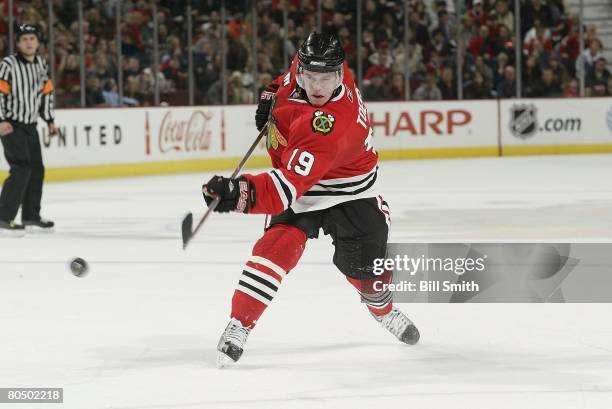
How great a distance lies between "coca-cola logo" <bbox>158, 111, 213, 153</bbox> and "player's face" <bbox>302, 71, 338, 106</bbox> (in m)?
9.38

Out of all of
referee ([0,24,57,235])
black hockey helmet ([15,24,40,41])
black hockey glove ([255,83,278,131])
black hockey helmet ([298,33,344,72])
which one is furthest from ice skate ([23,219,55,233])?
black hockey helmet ([298,33,344,72])

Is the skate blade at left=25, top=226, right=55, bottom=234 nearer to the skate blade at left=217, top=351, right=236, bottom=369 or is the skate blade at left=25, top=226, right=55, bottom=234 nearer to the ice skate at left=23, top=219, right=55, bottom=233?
the ice skate at left=23, top=219, right=55, bottom=233

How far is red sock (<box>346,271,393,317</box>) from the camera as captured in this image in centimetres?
430

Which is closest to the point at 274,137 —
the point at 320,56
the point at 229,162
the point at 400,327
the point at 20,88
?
the point at 320,56

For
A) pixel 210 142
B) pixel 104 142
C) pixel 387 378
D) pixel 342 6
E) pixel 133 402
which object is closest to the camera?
pixel 133 402

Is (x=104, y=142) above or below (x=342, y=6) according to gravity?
below

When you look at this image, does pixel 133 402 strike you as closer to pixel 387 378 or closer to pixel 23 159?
pixel 387 378

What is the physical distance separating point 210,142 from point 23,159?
5632mm

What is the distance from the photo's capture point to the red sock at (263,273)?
13.4 ft

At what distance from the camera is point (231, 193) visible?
12.2ft

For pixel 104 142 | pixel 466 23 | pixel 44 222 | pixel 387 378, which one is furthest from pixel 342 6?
pixel 387 378

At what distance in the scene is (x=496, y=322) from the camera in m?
4.81

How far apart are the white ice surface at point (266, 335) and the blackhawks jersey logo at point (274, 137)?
0.71m

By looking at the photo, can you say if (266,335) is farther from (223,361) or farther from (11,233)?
(11,233)
